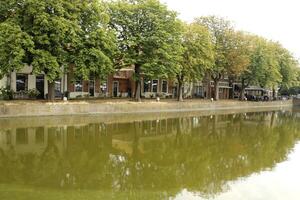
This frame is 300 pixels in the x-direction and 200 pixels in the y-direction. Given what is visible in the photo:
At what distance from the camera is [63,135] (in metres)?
20.4

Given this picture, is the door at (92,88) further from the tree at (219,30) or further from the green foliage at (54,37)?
the tree at (219,30)

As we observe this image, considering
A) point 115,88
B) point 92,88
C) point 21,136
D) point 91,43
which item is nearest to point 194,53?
point 115,88

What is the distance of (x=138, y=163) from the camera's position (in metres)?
14.4

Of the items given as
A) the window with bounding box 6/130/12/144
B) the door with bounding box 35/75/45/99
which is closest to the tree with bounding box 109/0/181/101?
the door with bounding box 35/75/45/99

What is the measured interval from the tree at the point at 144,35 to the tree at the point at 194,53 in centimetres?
472

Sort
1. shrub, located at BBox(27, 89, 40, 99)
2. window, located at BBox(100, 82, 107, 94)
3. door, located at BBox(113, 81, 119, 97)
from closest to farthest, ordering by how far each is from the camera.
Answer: shrub, located at BBox(27, 89, 40, 99)
window, located at BBox(100, 82, 107, 94)
door, located at BBox(113, 81, 119, 97)

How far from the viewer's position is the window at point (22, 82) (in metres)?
36.0

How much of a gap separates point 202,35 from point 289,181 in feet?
110

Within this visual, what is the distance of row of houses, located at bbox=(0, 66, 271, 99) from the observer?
36.0 meters

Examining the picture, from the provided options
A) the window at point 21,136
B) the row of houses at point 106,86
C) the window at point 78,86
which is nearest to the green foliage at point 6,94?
the row of houses at point 106,86

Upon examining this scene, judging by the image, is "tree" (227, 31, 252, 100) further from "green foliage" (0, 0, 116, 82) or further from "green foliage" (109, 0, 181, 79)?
"green foliage" (0, 0, 116, 82)

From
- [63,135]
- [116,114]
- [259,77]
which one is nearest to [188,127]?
[116,114]

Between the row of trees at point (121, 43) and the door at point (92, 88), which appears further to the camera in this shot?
the door at point (92, 88)

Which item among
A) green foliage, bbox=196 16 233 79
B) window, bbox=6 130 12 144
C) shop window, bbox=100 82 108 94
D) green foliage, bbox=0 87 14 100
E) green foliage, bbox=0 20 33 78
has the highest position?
green foliage, bbox=196 16 233 79
